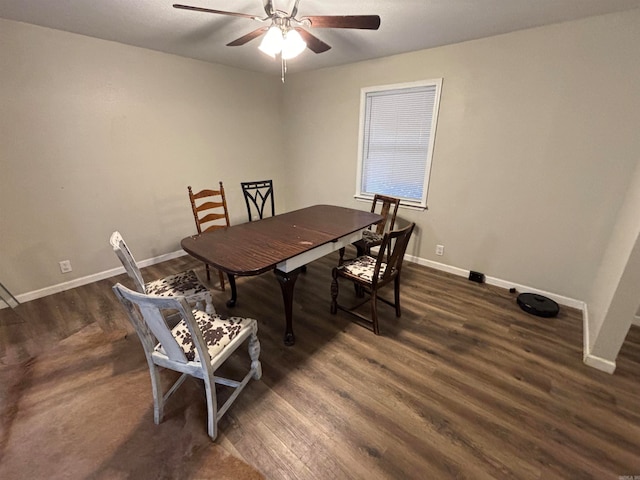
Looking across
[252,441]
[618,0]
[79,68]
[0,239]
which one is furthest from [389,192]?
[0,239]

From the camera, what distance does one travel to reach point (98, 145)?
2.75m

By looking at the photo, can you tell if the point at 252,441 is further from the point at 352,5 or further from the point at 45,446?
the point at 352,5

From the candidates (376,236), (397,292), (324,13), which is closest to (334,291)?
(397,292)

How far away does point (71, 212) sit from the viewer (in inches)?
106

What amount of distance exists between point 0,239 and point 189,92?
235cm

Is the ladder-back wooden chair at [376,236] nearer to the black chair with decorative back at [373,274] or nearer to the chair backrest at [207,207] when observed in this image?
the black chair with decorative back at [373,274]

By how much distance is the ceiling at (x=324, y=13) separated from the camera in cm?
188

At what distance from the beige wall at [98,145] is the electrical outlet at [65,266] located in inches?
1.5

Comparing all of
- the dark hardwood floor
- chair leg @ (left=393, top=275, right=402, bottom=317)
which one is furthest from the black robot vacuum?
chair leg @ (left=393, top=275, right=402, bottom=317)

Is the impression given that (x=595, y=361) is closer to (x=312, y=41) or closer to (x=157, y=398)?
(x=157, y=398)

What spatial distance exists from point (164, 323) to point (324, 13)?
95.1 inches

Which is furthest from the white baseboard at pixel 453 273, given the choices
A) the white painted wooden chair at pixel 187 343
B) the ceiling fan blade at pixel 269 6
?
the ceiling fan blade at pixel 269 6

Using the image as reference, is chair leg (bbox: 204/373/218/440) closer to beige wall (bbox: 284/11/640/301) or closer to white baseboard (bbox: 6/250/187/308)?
white baseboard (bbox: 6/250/187/308)

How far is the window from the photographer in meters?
2.99
